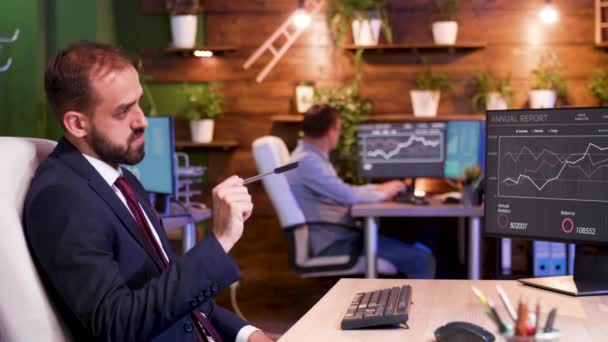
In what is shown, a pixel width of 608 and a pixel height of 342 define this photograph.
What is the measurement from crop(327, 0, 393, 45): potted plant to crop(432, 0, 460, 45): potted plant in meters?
0.33

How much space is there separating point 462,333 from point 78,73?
943 mm

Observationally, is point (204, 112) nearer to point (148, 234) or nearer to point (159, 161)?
point (159, 161)

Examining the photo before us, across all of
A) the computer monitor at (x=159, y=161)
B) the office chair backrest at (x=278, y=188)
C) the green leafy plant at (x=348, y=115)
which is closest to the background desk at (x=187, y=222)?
the computer monitor at (x=159, y=161)

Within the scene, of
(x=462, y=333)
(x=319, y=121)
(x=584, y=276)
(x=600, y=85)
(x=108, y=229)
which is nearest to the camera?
(x=462, y=333)

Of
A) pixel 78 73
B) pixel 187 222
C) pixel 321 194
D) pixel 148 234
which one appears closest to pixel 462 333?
pixel 148 234

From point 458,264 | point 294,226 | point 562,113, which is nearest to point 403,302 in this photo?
point 562,113

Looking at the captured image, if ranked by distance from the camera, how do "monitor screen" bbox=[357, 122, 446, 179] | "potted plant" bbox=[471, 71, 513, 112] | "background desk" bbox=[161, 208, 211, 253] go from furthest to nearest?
1. "potted plant" bbox=[471, 71, 513, 112]
2. "monitor screen" bbox=[357, 122, 446, 179]
3. "background desk" bbox=[161, 208, 211, 253]

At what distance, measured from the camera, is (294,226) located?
5023mm

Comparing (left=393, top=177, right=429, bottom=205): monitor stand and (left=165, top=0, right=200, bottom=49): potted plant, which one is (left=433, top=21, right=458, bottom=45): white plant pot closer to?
(left=393, top=177, right=429, bottom=205): monitor stand

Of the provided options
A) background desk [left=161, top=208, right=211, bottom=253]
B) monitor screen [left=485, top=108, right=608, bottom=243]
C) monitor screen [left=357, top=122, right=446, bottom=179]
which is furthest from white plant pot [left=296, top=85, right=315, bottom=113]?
monitor screen [left=485, top=108, right=608, bottom=243]

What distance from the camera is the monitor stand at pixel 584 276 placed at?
2377mm

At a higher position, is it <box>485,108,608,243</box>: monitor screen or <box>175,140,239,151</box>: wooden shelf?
<box>485,108,608,243</box>: monitor screen

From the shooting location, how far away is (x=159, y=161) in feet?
14.9

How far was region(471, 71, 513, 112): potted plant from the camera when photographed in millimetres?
6453
